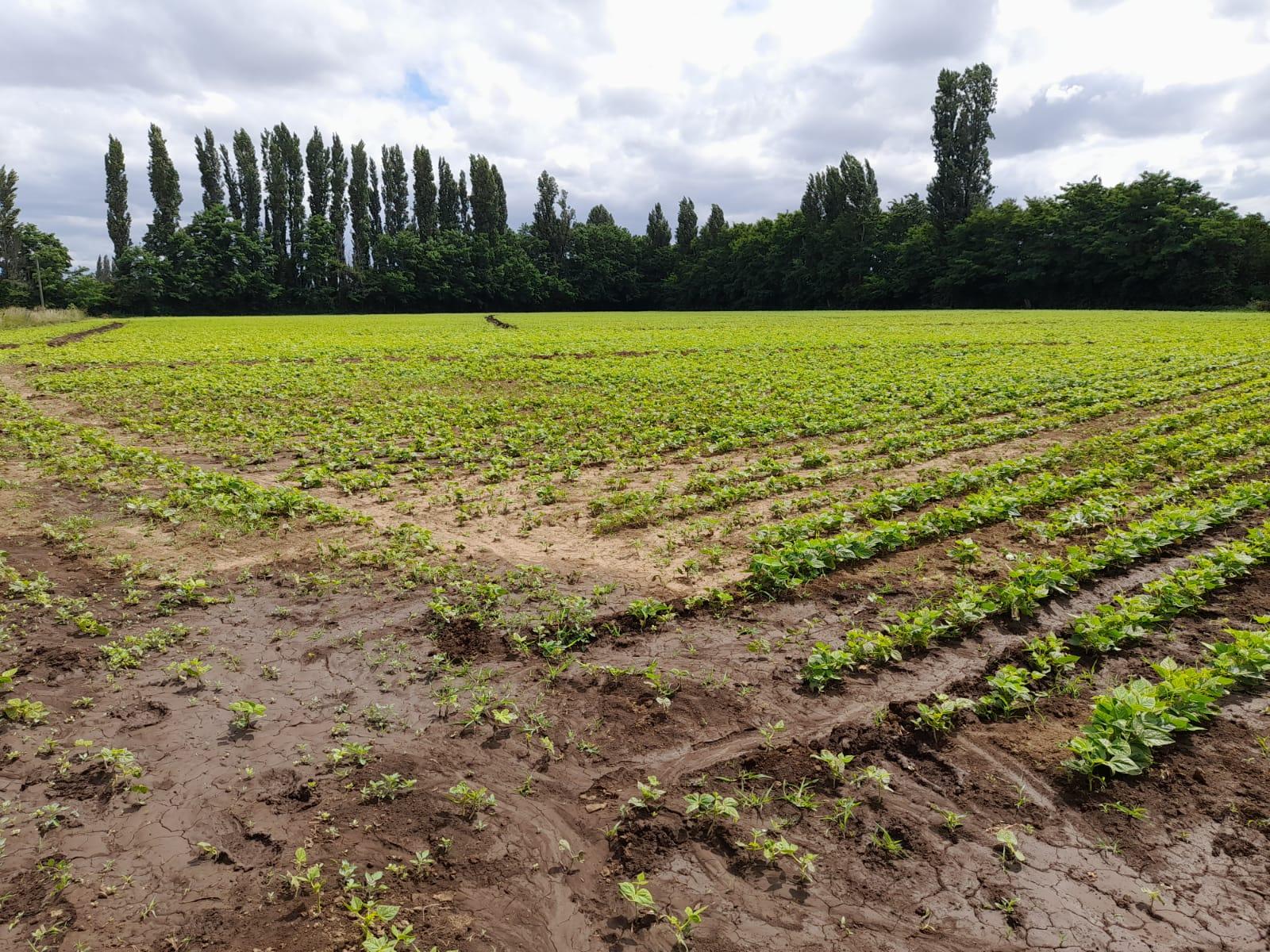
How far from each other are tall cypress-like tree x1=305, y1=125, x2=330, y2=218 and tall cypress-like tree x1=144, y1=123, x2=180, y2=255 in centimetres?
1461

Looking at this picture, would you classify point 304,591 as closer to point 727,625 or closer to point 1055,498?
point 727,625

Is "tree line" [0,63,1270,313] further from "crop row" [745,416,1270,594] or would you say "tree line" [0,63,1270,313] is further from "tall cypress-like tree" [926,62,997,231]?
"crop row" [745,416,1270,594]

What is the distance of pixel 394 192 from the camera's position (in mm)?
98875

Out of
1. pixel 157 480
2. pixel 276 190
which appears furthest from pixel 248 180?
pixel 157 480

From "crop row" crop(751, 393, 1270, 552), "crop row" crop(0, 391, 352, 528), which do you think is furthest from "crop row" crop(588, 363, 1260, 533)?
"crop row" crop(0, 391, 352, 528)

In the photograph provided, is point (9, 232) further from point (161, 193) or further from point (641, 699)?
point (641, 699)

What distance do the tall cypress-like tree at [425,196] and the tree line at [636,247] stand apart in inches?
9.5

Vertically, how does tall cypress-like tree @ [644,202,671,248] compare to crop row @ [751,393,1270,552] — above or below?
above

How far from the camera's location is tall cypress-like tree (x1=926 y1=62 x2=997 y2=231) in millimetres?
72938

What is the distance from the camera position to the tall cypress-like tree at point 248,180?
88.2 metres

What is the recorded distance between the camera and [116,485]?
32.9 feet

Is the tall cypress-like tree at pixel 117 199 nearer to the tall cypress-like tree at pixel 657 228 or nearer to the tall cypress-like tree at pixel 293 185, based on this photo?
the tall cypress-like tree at pixel 293 185

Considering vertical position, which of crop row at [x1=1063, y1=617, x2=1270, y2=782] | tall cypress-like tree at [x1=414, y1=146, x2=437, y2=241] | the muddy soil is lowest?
the muddy soil

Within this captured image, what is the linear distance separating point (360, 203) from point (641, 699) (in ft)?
335
